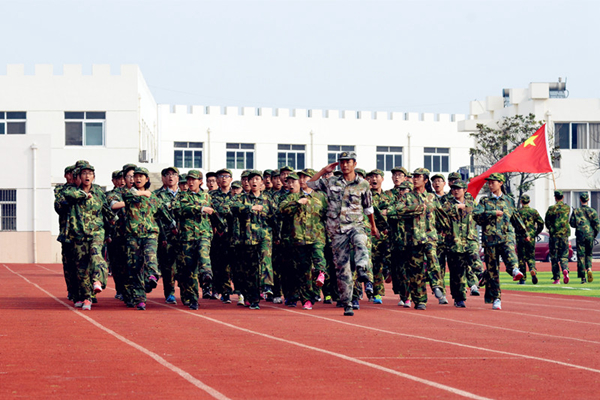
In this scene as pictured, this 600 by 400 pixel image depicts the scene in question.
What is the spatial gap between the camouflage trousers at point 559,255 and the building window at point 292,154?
40132 mm

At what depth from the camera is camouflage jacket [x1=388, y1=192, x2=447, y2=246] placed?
50.3ft

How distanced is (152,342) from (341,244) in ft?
14.3

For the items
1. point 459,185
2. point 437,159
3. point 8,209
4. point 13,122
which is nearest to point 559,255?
point 459,185

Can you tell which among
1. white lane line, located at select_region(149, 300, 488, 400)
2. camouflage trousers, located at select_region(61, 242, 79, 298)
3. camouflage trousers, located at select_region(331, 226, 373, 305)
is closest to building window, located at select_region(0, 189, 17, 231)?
camouflage trousers, located at select_region(61, 242, 79, 298)

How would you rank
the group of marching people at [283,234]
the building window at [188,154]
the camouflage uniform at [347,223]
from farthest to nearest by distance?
1. the building window at [188,154]
2. the group of marching people at [283,234]
3. the camouflage uniform at [347,223]

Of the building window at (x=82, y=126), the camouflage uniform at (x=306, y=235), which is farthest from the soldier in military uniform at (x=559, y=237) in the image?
the building window at (x=82, y=126)

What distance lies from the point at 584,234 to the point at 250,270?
11804 millimetres

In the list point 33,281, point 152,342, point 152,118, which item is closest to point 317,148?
point 152,118

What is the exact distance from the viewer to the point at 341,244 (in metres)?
14.1

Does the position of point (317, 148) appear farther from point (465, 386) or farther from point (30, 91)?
point (465, 386)

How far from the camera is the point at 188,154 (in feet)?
204

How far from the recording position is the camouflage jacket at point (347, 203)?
1412 centimetres

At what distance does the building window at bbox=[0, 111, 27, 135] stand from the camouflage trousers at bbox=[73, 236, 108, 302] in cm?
3181

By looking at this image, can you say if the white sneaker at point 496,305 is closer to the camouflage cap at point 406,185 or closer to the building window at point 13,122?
the camouflage cap at point 406,185
